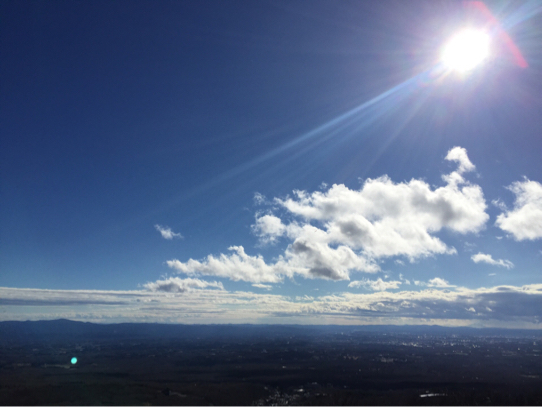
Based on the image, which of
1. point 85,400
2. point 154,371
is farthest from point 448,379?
point 85,400

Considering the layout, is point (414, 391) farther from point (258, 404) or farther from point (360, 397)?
point (258, 404)

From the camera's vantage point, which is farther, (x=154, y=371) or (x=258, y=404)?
(x=154, y=371)

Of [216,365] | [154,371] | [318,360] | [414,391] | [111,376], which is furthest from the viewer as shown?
[318,360]

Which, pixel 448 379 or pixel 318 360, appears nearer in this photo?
pixel 448 379

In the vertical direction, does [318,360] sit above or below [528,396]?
below

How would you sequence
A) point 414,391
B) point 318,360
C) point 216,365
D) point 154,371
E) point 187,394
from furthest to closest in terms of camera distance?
1. point 318,360
2. point 216,365
3. point 154,371
4. point 414,391
5. point 187,394

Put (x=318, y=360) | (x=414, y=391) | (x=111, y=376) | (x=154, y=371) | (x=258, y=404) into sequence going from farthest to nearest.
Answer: (x=318, y=360)
(x=154, y=371)
(x=111, y=376)
(x=414, y=391)
(x=258, y=404)

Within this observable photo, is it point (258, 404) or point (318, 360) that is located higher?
point (258, 404)

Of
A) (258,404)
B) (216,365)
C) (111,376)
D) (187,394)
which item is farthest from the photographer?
(216,365)

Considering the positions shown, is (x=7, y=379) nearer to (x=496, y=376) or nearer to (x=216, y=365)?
(x=216, y=365)

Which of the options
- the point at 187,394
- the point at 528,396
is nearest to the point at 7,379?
the point at 187,394
